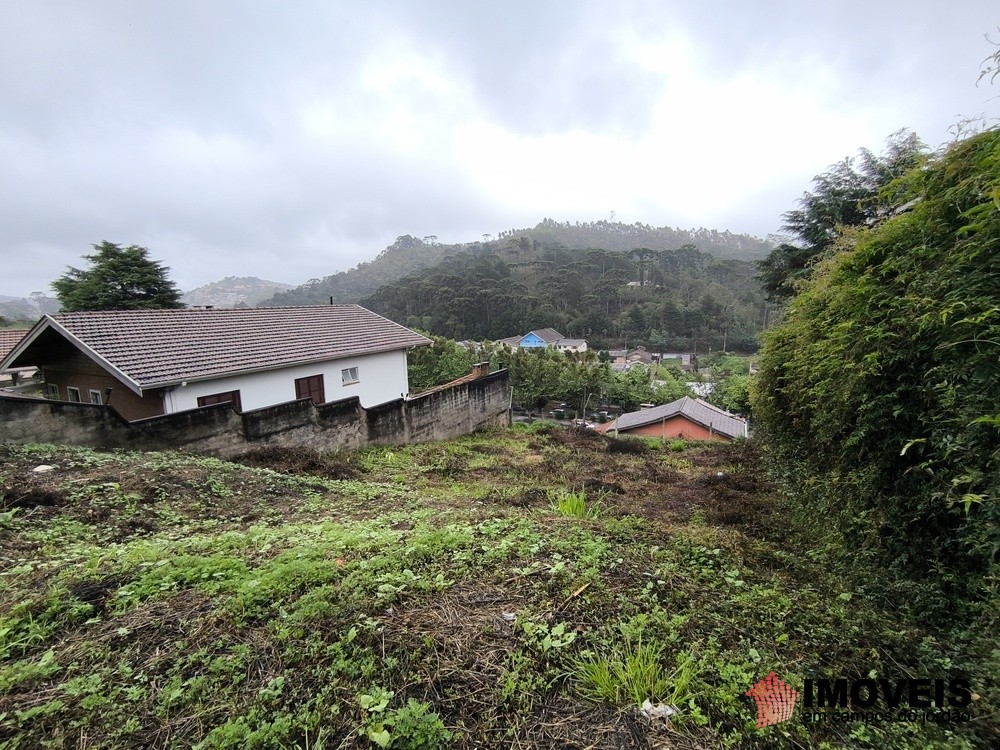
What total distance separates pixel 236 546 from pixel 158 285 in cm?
2522

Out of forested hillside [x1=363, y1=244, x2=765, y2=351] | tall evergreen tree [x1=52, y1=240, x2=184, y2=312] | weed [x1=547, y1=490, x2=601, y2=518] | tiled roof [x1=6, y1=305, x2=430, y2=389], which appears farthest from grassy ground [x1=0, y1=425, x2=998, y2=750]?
forested hillside [x1=363, y1=244, x2=765, y2=351]

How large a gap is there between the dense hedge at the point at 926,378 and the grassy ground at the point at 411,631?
1.66 feet

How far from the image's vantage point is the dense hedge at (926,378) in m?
2.00

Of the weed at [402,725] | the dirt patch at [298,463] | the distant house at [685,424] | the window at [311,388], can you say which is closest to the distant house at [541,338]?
the distant house at [685,424]

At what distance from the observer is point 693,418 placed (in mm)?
17891

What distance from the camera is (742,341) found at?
53.2 metres

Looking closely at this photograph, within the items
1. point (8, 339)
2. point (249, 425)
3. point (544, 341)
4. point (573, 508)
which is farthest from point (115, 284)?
point (544, 341)

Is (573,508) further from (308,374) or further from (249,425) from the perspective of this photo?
(308,374)

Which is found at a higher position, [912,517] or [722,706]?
[912,517]

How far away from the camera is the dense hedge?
6.55 ft

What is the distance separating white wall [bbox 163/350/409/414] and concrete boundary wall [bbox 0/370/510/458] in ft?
5.77

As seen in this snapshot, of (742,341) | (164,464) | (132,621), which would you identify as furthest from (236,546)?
(742,341)

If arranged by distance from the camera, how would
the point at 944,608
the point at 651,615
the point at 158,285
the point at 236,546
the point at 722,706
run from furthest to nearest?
the point at 158,285
the point at 236,546
the point at 651,615
the point at 944,608
the point at 722,706

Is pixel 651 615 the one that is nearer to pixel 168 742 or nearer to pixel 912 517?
pixel 912 517
